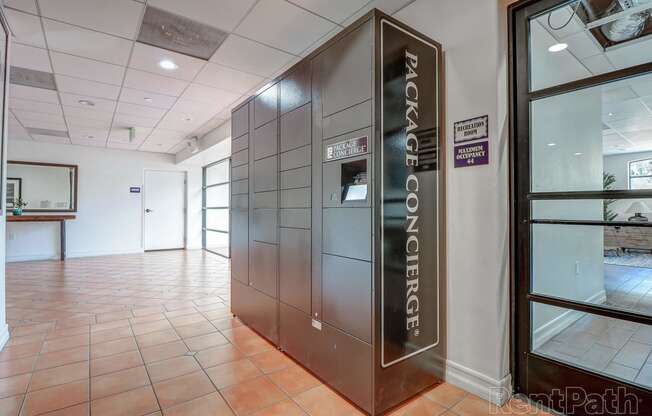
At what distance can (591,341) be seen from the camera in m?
2.29

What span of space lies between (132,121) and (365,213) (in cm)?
591

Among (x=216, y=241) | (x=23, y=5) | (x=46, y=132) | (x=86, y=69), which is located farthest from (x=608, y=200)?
(x=216, y=241)

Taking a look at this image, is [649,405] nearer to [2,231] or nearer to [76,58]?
[2,231]

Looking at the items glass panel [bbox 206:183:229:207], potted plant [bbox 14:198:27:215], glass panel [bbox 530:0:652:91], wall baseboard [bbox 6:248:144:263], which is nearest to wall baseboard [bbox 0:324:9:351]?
glass panel [bbox 530:0:652:91]

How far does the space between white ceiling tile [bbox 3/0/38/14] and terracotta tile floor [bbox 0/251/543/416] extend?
9.59 feet

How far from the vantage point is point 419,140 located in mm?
2174

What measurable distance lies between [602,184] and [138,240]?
32.9ft

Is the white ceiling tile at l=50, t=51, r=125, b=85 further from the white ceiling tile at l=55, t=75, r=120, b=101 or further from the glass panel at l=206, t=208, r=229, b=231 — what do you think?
the glass panel at l=206, t=208, r=229, b=231

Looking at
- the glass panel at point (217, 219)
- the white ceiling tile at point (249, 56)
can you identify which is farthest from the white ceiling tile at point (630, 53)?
the glass panel at point (217, 219)

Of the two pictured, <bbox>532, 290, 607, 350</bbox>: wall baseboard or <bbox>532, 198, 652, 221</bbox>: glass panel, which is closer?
<bbox>532, 198, 652, 221</bbox>: glass panel

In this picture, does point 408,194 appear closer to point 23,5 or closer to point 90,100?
point 23,5

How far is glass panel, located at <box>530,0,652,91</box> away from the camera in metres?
1.85

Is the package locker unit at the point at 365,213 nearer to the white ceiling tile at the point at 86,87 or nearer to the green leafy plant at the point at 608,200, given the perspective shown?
the green leafy plant at the point at 608,200

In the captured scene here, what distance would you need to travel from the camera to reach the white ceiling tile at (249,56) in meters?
3.29
